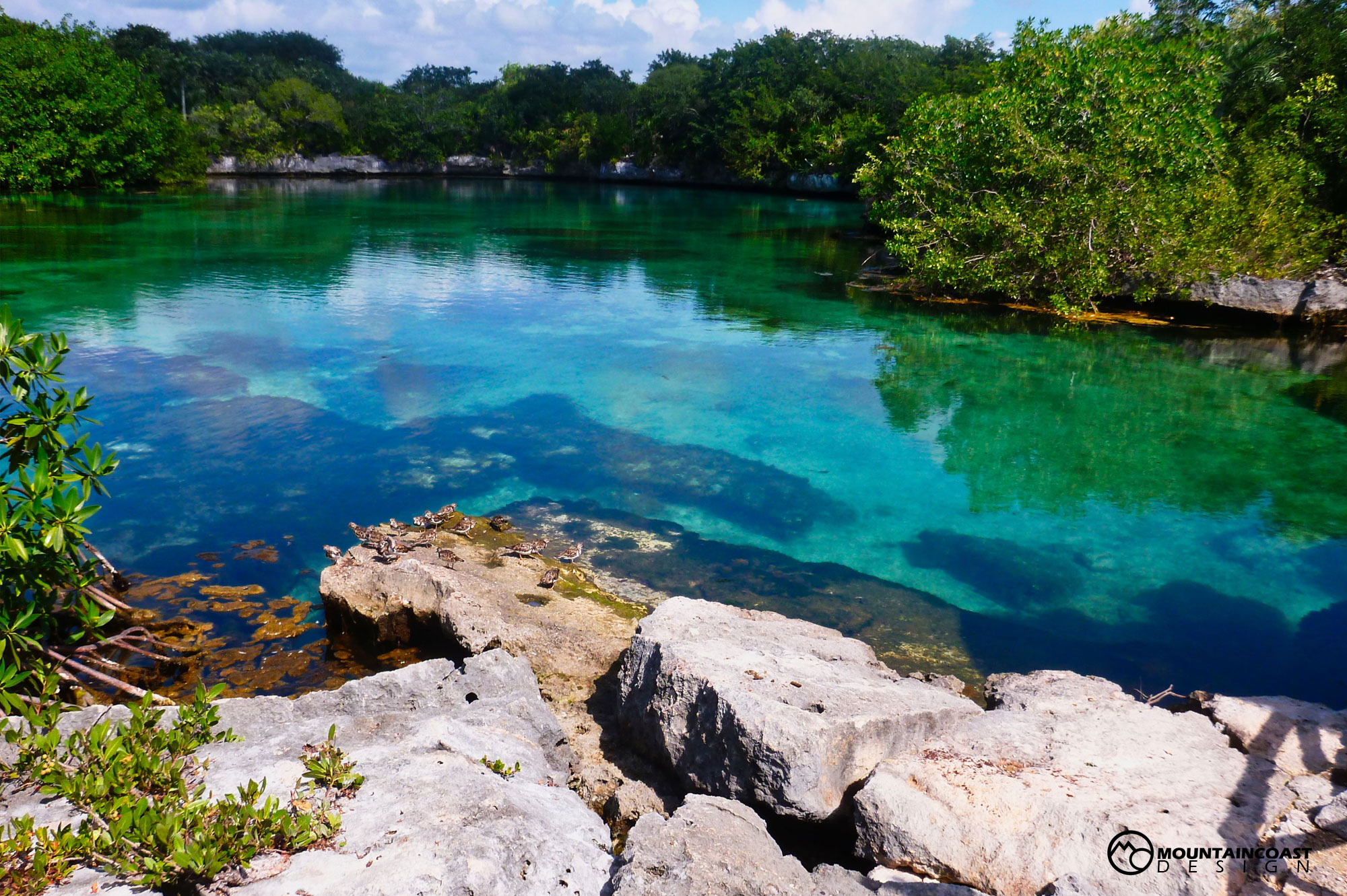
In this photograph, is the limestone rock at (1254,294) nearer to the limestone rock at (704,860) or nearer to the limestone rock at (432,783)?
the limestone rock at (432,783)

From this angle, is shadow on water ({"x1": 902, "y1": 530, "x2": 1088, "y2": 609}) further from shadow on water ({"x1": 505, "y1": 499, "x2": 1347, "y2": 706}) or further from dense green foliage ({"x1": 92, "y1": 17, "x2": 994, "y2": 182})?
dense green foliage ({"x1": 92, "y1": 17, "x2": 994, "y2": 182})

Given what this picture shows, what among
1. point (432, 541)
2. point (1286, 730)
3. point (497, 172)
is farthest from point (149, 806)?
point (497, 172)

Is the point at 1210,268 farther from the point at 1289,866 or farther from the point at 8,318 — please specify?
the point at 8,318

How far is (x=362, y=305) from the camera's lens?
57.4 ft

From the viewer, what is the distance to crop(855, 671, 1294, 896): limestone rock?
3494mm

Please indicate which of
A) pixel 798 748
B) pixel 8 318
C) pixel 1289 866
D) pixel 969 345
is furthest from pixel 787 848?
pixel 969 345

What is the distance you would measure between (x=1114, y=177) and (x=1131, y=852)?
16.2 metres

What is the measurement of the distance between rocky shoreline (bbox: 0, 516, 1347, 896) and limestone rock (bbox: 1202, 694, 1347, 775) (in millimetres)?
15

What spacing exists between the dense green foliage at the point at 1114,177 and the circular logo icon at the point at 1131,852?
1522 centimetres

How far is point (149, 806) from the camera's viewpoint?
3086mm

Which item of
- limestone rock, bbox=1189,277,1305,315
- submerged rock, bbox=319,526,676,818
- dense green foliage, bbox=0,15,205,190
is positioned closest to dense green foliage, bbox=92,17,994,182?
dense green foliage, bbox=0,15,205,190

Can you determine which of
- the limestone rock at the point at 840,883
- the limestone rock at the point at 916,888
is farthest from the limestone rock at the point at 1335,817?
the limestone rock at the point at 840,883

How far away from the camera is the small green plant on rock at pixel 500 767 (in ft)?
12.5

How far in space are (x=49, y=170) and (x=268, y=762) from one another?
41.2 m
